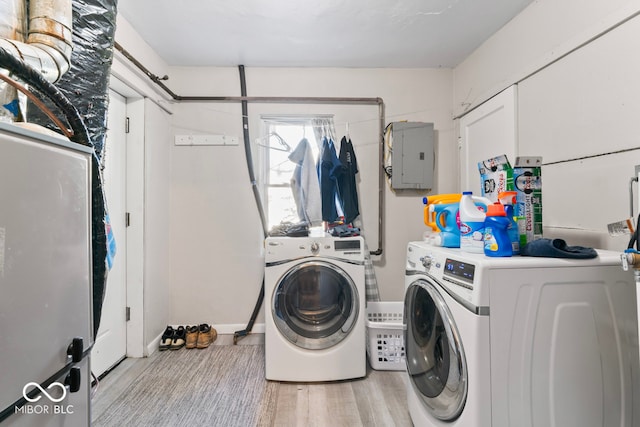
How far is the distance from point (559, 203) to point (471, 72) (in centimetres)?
138

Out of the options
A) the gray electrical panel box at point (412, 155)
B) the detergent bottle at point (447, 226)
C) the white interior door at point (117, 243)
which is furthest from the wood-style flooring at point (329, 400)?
the gray electrical panel box at point (412, 155)

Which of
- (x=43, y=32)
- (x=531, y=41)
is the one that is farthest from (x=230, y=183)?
(x=531, y=41)

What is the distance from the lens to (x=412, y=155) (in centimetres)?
243

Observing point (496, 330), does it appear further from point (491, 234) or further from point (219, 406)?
point (219, 406)

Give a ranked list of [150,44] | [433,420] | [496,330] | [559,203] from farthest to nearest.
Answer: [150,44], [559,203], [433,420], [496,330]

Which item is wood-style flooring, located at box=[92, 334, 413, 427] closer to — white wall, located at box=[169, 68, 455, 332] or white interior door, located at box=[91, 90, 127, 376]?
white interior door, located at box=[91, 90, 127, 376]

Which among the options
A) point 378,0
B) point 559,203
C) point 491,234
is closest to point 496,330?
point 491,234

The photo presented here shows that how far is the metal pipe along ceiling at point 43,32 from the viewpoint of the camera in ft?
2.74

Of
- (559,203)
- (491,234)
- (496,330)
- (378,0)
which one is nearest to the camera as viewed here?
(496,330)

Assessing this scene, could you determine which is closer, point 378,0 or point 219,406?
point 219,406

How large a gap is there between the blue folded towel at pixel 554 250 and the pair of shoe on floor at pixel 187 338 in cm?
227

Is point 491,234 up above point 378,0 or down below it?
below

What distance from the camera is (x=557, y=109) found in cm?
153

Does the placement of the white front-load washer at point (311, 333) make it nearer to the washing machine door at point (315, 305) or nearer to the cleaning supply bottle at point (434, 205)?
the washing machine door at point (315, 305)
